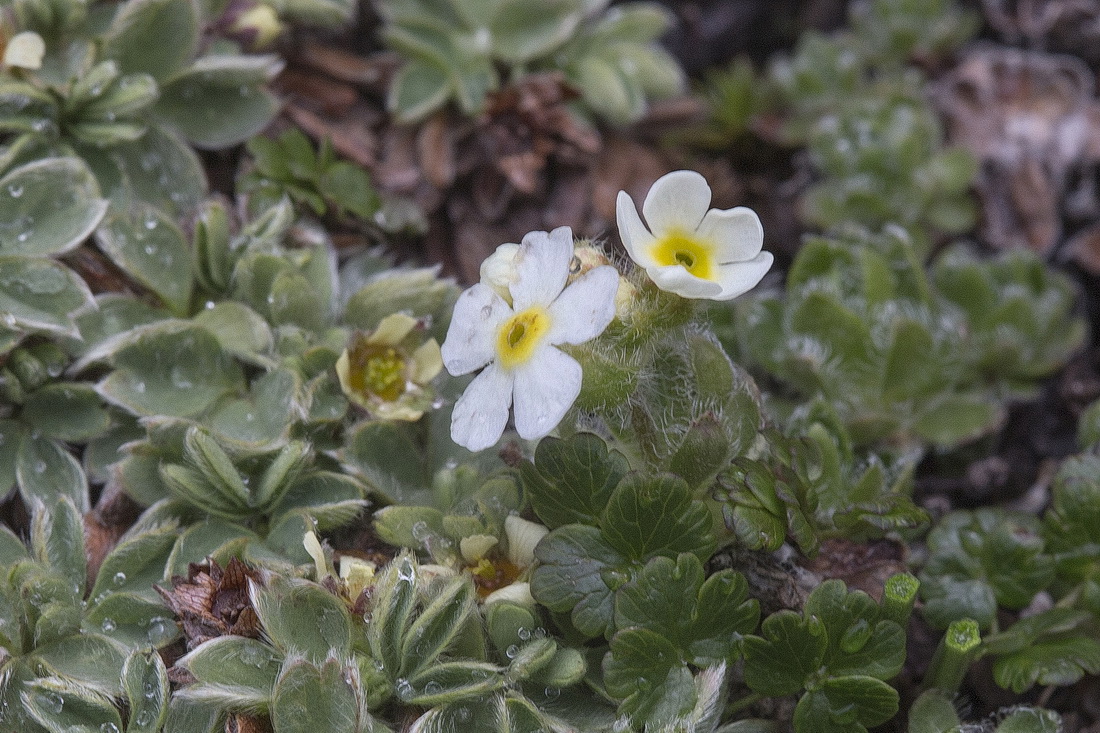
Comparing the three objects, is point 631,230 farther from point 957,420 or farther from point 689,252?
point 957,420

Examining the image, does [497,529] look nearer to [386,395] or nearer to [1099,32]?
[386,395]

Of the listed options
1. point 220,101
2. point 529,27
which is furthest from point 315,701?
point 529,27

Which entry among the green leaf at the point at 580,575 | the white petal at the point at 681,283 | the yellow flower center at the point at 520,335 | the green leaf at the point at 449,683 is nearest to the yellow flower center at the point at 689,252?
the white petal at the point at 681,283

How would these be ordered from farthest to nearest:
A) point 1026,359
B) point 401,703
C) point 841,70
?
point 841,70 → point 1026,359 → point 401,703

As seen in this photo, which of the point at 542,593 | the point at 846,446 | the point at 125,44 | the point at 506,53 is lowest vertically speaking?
the point at 846,446

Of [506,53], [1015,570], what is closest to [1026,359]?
[1015,570]

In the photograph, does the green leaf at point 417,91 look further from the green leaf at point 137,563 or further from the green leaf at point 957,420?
the green leaf at point 957,420
